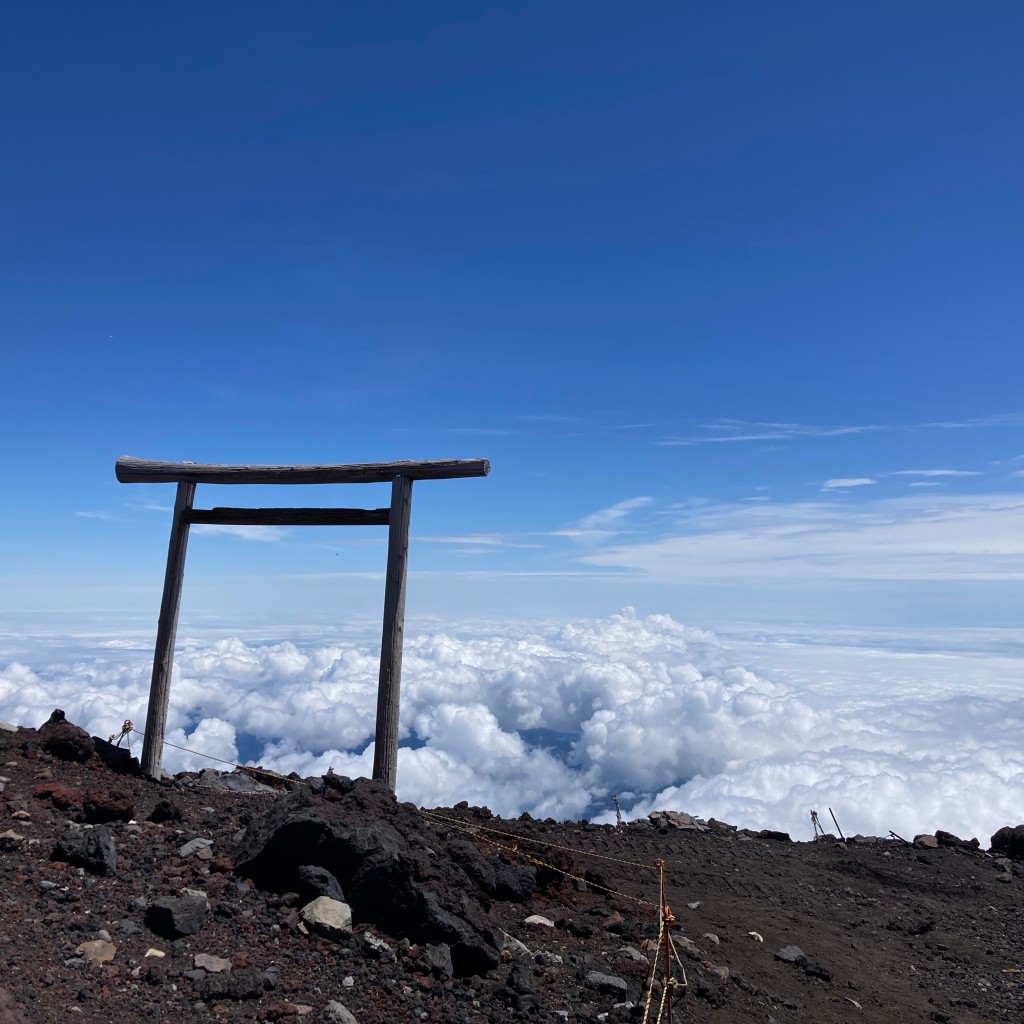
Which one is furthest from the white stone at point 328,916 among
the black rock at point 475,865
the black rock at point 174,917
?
the black rock at point 475,865

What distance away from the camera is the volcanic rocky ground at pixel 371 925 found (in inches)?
194

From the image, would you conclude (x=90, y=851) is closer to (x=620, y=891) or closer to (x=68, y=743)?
(x=68, y=743)

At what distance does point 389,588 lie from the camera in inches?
335

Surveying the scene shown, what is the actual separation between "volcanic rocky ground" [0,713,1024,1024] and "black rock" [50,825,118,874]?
0.8 inches

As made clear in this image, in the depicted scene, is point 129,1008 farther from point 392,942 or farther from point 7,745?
point 7,745

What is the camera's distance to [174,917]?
5379 millimetres

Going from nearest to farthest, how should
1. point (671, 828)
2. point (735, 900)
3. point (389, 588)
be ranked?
point (389, 588)
point (735, 900)
point (671, 828)

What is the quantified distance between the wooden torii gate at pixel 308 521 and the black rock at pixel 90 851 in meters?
2.70

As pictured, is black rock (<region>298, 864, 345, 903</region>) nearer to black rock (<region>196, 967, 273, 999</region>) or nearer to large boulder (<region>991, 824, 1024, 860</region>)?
black rock (<region>196, 967, 273, 999</region>)

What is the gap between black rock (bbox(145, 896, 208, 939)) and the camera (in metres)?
5.35

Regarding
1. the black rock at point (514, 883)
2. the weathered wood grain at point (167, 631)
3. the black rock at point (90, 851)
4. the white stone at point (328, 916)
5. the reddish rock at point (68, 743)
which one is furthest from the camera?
the weathered wood grain at point (167, 631)

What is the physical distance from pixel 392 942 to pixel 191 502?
6.19 metres

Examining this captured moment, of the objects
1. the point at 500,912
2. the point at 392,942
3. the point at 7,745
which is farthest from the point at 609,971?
the point at 7,745

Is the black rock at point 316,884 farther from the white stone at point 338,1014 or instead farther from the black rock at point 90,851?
the black rock at point 90,851
